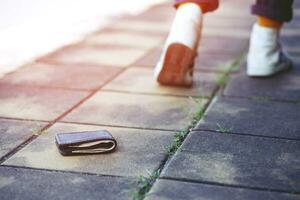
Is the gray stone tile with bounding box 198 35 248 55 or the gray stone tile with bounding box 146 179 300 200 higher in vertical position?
the gray stone tile with bounding box 146 179 300 200

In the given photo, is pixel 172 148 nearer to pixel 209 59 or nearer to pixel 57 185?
pixel 57 185

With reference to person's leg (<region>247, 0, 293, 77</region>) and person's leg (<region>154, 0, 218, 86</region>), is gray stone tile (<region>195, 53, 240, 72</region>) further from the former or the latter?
person's leg (<region>154, 0, 218, 86</region>)

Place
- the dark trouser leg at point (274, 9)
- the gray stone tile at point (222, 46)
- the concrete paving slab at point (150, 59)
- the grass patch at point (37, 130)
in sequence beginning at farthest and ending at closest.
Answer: the gray stone tile at point (222, 46) < the concrete paving slab at point (150, 59) < the dark trouser leg at point (274, 9) < the grass patch at point (37, 130)

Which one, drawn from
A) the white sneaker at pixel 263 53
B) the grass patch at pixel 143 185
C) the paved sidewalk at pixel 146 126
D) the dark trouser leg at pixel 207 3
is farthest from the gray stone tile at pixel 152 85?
the grass patch at pixel 143 185

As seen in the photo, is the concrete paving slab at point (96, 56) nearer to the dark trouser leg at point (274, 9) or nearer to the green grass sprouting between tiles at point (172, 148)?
the green grass sprouting between tiles at point (172, 148)

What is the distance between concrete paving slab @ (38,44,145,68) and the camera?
367cm

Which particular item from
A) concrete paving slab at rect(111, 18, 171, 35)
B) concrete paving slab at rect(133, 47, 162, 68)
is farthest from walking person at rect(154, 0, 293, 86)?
concrete paving slab at rect(111, 18, 171, 35)

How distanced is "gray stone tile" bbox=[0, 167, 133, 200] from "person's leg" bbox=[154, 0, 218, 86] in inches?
45.1

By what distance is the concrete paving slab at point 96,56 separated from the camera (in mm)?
3668

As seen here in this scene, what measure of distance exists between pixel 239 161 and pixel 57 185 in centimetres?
69

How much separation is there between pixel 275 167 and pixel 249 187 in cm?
21

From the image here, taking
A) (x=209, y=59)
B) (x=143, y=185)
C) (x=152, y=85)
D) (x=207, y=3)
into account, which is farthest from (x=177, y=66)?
(x=143, y=185)

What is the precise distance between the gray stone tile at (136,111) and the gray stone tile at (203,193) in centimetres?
62

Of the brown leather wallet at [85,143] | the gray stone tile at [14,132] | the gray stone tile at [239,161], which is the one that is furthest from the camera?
the gray stone tile at [14,132]
